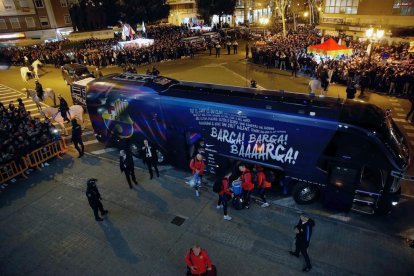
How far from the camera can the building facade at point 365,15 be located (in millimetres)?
32088

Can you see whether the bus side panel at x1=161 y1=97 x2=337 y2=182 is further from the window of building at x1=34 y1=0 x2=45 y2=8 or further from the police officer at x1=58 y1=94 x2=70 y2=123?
the window of building at x1=34 y1=0 x2=45 y2=8

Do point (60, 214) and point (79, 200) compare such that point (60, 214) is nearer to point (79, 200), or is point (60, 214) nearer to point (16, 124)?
point (79, 200)

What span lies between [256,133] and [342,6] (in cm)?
4254

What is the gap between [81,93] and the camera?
18188 millimetres

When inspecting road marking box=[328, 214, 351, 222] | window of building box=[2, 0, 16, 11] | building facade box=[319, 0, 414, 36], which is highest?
window of building box=[2, 0, 16, 11]

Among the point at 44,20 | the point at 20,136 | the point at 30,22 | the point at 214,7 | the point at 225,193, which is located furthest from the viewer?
the point at 214,7

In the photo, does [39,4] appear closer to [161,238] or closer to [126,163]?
[126,163]

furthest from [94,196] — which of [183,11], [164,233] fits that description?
[183,11]

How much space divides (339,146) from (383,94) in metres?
14.2

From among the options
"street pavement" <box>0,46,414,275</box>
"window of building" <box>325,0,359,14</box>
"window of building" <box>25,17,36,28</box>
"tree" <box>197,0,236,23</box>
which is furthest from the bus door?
"window of building" <box>25,17,36,28</box>

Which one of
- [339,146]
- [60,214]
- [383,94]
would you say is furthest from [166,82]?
[383,94]

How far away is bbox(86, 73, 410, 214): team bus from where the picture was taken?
26.1 ft

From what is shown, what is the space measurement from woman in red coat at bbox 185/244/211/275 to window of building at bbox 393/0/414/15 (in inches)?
1476

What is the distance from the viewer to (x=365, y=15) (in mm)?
37906
